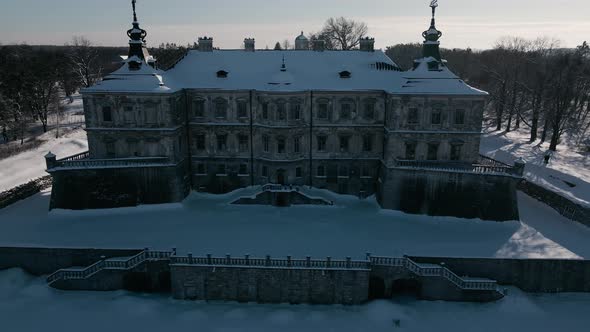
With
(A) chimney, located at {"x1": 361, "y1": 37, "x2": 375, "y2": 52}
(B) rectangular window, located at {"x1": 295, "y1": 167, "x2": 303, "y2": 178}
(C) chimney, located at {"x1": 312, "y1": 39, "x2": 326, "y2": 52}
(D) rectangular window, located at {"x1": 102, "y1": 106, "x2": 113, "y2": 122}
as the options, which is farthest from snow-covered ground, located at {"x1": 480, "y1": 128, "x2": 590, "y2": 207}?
(D) rectangular window, located at {"x1": 102, "y1": 106, "x2": 113, "y2": 122}

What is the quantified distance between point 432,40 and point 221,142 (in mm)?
20592

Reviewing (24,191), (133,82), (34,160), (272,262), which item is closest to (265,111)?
(133,82)

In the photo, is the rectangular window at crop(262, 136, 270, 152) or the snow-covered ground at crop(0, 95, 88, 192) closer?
the rectangular window at crop(262, 136, 270, 152)

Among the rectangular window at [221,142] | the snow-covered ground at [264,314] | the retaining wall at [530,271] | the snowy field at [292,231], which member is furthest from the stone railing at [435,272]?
the rectangular window at [221,142]

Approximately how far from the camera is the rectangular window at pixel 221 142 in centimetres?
3894

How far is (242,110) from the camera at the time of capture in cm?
3812

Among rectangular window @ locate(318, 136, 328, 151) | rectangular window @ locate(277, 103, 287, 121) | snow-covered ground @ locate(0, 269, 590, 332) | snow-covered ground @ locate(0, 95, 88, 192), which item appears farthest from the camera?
snow-covered ground @ locate(0, 95, 88, 192)

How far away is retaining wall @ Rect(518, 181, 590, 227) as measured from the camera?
36219 millimetres

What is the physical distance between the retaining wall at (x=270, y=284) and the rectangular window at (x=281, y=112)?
14.3 m

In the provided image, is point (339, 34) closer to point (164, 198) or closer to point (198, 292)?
point (164, 198)

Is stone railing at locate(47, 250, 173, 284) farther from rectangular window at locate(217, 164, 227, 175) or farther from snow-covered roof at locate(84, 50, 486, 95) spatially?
snow-covered roof at locate(84, 50, 486, 95)

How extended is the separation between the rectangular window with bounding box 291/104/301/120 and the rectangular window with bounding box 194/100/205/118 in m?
8.14

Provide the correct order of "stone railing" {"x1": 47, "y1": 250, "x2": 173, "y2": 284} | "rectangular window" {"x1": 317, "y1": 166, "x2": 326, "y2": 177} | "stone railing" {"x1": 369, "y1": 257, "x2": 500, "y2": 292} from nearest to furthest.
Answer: "stone railing" {"x1": 369, "y1": 257, "x2": 500, "y2": 292}, "stone railing" {"x1": 47, "y1": 250, "x2": 173, "y2": 284}, "rectangular window" {"x1": 317, "y1": 166, "x2": 326, "y2": 177}

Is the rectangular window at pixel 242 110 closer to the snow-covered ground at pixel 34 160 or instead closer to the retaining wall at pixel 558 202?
the snow-covered ground at pixel 34 160
